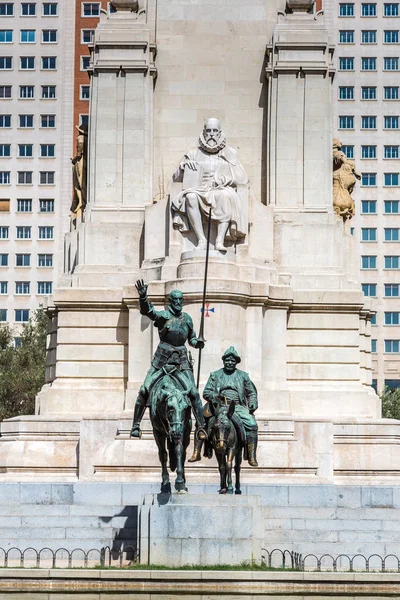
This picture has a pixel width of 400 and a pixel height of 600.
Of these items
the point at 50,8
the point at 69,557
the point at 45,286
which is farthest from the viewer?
the point at 50,8

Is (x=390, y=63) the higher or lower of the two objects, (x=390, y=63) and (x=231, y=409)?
the higher

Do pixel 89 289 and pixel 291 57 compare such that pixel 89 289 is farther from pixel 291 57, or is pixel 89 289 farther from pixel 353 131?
pixel 353 131

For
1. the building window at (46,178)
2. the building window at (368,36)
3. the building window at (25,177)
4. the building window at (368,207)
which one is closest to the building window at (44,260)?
the building window at (46,178)

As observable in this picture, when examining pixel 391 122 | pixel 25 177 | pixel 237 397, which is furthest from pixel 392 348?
pixel 237 397

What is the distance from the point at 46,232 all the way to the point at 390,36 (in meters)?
30.7

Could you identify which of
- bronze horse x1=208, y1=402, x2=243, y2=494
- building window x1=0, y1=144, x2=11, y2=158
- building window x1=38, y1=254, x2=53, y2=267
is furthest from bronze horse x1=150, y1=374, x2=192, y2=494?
building window x1=0, y1=144, x2=11, y2=158

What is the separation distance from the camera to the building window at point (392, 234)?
97.3 meters

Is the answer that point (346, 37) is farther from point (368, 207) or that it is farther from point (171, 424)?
point (171, 424)

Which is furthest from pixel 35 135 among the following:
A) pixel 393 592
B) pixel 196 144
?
pixel 393 592

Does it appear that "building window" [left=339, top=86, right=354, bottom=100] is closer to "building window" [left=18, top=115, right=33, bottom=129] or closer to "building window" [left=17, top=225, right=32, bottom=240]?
"building window" [left=18, top=115, right=33, bottom=129]

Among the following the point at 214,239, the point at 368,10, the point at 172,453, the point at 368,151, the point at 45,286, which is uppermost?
the point at 368,10

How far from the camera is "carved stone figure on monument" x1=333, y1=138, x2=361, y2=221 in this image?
39.5m

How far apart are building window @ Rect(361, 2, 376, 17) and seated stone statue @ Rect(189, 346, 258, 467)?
3037 inches

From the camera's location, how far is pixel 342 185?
130ft
